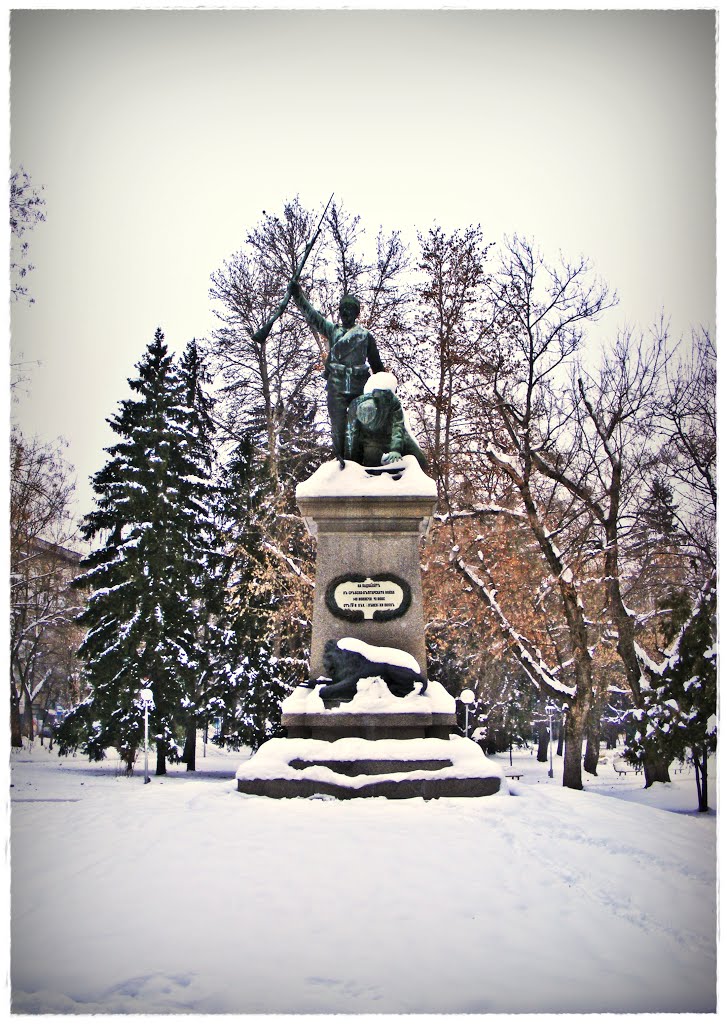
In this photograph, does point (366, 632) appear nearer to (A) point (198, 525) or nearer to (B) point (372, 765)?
(B) point (372, 765)

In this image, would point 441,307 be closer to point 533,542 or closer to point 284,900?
point 533,542

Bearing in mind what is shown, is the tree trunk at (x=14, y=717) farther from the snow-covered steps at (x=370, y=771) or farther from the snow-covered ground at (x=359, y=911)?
the snow-covered steps at (x=370, y=771)

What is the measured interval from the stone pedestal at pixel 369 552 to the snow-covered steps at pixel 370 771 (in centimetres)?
99

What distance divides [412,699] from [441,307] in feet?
40.9

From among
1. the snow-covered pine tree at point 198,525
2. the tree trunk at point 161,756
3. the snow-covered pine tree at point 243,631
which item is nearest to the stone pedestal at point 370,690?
the snow-covered pine tree at point 243,631

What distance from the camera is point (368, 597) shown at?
296 inches

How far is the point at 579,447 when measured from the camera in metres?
17.5

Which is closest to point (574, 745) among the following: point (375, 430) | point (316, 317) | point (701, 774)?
point (701, 774)

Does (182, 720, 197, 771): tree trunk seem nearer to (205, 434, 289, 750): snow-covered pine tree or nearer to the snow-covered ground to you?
(205, 434, 289, 750): snow-covered pine tree

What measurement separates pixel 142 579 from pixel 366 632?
586 inches

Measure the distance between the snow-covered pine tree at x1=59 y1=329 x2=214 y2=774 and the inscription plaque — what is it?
14.3m

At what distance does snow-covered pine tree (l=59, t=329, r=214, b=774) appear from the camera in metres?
20.6

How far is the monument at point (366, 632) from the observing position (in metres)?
6.29

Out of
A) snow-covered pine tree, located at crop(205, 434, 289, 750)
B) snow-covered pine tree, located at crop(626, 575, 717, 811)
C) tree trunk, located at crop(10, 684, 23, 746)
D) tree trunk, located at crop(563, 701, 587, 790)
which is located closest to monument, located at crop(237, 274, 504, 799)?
tree trunk, located at crop(10, 684, 23, 746)
